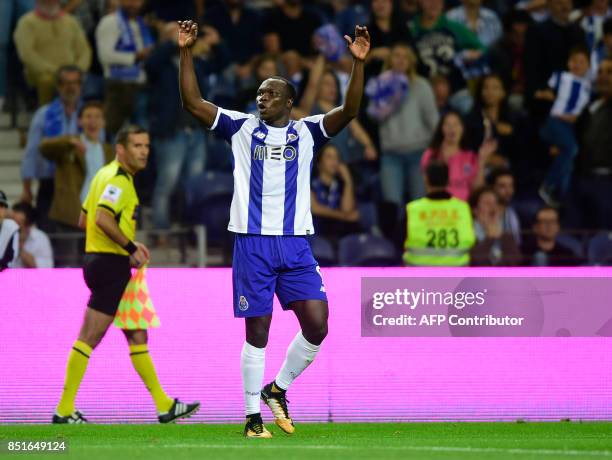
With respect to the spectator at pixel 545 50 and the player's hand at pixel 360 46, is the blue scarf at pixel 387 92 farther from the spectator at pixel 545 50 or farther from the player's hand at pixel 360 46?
the player's hand at pixel 360 46

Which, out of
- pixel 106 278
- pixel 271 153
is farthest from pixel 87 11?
pixel 271 153

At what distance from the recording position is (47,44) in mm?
15141

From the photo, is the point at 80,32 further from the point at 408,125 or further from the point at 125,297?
the point at 125,297

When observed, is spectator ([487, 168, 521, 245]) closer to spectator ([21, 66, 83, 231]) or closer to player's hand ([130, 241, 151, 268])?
spectator ([21, 66, 83, 231])

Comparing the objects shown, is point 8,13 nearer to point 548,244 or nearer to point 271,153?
point 548,244

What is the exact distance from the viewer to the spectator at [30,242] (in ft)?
41.7

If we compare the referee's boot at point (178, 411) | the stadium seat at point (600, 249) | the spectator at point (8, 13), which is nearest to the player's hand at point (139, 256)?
the referee's boot at point (178, 411)

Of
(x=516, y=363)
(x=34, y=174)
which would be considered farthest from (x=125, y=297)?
(x=34, y=174)

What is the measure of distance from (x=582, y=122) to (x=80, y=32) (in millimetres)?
5514

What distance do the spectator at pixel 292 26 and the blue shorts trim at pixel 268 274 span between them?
7107mm

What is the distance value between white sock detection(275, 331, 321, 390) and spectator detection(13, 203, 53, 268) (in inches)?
157

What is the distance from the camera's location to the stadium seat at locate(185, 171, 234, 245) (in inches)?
574

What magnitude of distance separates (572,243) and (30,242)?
5.21 metres

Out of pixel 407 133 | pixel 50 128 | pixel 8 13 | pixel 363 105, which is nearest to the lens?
pixel 50 128
